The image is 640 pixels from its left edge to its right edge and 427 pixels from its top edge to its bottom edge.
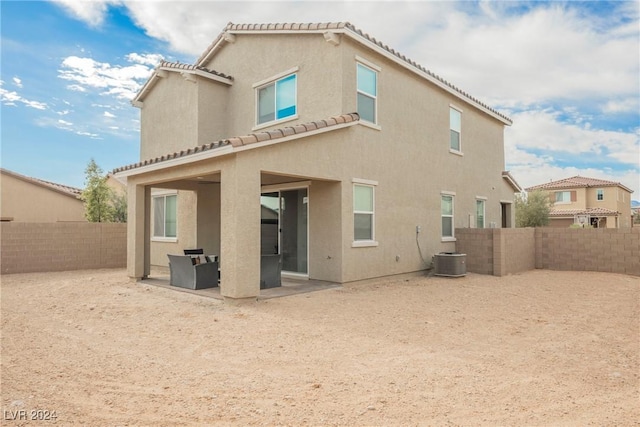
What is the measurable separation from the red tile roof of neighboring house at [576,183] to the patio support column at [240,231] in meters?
37.8

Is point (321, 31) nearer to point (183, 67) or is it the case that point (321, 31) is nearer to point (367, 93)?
point (367, 93)

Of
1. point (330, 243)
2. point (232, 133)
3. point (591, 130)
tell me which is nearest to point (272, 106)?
point (232, 133)

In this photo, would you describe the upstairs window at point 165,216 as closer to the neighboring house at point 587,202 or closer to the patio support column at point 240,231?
the patio support column at point 240,231

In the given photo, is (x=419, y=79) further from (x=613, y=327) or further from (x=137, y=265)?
(x=137, y=265)

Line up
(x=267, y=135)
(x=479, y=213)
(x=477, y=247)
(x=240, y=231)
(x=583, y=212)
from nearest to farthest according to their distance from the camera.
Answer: (x=240, y=231) < (x=267, y=135) < (x=477, y=247) < (x=479, y=213) < (x=583, y=212)

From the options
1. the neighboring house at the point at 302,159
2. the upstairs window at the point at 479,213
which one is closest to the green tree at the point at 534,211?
the upstairs window at the point at 479,213

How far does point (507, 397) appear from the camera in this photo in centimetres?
415

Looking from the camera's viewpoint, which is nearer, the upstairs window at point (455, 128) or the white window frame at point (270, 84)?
the white window frame at point (270, 84)

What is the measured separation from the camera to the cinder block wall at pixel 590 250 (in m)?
14.2

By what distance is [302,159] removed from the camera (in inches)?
376

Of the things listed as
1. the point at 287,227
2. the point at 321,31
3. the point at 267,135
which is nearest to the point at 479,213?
the point at 287,227

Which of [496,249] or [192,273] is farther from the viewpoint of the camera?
[496,249]

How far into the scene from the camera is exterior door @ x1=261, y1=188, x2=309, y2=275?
1180cm

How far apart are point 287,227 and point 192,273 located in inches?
127
